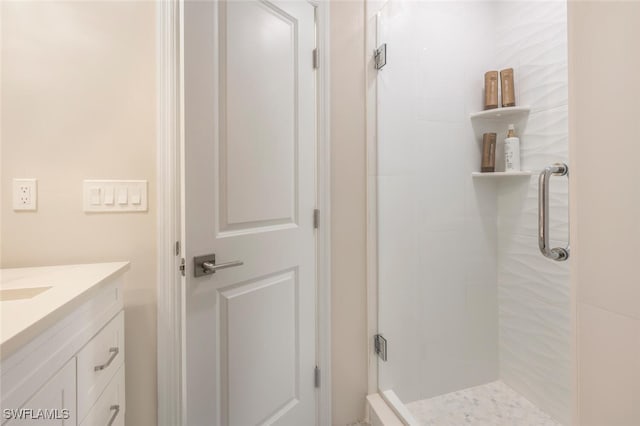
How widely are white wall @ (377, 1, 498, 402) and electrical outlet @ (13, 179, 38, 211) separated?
1.35 meters

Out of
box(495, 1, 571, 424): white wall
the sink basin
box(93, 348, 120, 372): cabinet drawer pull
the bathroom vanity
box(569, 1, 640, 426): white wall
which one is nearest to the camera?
box(569, 1, 640, 426): white wall

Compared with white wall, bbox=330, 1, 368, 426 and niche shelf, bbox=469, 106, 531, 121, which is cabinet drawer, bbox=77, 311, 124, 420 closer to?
white wall, bbox=330, 1, 368, 426

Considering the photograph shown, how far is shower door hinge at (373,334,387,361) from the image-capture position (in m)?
1.44

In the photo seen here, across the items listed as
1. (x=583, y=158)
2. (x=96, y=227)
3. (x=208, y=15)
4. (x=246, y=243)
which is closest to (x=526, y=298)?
(x=583, y=158)

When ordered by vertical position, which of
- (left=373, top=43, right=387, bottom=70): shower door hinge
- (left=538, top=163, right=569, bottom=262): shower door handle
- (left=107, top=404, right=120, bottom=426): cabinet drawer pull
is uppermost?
(left=373, top=43, right=387, bottom=70): shower door hinge

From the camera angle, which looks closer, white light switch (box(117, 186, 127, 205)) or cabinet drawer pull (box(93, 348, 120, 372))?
cabinet drawer pull (box(93, 348, 120, 372))

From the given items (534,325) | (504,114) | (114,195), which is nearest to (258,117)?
(114,195)

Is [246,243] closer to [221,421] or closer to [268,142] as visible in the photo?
[268,142]

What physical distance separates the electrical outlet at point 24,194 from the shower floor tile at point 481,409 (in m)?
1.77

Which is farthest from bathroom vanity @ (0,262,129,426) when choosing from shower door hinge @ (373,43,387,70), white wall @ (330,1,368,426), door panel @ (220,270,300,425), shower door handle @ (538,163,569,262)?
shower door hinge @ (373,43,387,70)

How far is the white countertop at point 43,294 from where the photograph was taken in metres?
0.56

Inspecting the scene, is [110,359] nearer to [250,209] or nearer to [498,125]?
[250,209]

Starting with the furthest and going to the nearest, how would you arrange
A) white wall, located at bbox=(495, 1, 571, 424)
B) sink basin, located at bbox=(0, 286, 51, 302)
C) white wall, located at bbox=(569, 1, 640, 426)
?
white wall, located at bbox=(495, 1, 571, 424)
sink basin, located at bbox=(0, 286, 51, 302)
white wall, located at bbox=(569, 1, 640, 426)

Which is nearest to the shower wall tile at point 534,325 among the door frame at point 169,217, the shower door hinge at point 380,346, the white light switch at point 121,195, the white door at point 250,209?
the shower door hinge at point 380,346
